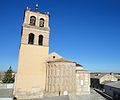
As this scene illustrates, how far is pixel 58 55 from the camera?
96.4ft

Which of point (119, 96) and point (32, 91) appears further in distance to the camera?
point (119, 96)

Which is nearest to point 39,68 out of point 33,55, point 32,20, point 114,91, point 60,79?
point 33,55

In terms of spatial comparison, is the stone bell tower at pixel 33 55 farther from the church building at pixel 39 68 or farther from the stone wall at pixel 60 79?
the stone wall at pixel 60 79

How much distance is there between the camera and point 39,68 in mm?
24062

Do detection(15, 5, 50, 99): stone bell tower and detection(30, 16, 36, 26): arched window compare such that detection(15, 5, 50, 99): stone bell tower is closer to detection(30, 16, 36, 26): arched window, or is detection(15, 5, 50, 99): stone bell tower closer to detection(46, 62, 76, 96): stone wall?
detection(30, 16, 36, 26): arched window

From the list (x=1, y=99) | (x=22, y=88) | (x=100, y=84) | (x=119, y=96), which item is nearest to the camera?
(x=1, y=99)

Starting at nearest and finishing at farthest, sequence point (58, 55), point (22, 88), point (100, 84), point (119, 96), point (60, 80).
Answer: point (22, 88)
point (60, 80)
point (119, 96)
point (58, 55)
point (100, 84)

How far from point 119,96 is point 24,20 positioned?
23855 millimetres

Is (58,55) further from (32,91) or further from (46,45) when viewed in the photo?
(32,91)

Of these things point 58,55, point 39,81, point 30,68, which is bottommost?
point 39,81

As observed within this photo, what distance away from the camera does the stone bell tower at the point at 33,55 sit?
2265 centimetres

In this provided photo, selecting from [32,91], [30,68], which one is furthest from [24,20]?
[32,91]

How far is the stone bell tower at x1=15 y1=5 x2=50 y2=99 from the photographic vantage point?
22.6 meters

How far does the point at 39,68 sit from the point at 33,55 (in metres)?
2.60
